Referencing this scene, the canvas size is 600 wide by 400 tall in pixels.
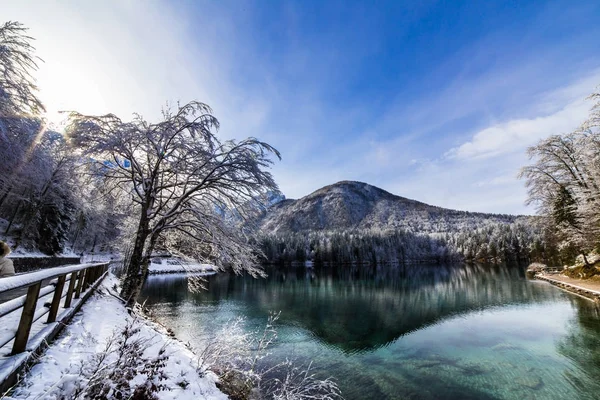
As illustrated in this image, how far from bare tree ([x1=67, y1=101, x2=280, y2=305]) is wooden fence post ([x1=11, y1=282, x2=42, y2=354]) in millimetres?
6094

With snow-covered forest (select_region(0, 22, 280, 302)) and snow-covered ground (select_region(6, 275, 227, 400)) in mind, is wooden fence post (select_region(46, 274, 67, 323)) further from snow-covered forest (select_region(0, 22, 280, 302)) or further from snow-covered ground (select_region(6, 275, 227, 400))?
snow-covered forest (select_region(0, 22, 280, 302))

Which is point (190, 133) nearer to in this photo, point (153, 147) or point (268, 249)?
point (153, 147)

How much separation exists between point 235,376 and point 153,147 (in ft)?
26.2

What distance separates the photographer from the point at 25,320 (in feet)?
11.7

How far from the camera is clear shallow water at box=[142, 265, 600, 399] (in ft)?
33.0

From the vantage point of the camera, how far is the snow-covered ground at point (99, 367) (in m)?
3.49

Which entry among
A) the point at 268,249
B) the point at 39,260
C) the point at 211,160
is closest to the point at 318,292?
the point at 39,260

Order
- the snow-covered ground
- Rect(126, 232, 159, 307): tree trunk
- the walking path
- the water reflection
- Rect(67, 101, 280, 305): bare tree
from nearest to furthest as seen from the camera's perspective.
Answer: the snow-covered ground, Rect(67, 101, 280, 305): bare tree, Rect(126, 232, 159, 307): tree trunk, the water reflection, the walking path

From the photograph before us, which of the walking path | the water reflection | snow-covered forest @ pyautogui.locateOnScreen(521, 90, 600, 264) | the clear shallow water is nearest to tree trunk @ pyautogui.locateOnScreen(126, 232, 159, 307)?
the clear shallow water

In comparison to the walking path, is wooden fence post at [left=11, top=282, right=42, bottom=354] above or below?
above

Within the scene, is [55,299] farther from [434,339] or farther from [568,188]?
[568,188]

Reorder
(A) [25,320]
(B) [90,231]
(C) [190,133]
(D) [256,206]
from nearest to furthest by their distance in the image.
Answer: (A) [25,320] → (C) [190,133] → (D) [256,206] → (B) [90,231]

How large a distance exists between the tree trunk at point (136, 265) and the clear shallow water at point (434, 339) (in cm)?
473

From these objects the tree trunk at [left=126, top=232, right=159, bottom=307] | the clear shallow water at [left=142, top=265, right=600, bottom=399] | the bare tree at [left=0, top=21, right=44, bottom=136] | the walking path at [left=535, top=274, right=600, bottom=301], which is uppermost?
the bare tree at [left=0, top=21, right=44, bottom=136]
